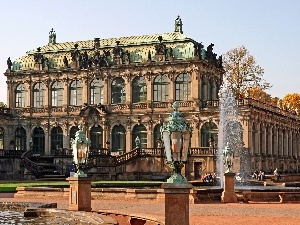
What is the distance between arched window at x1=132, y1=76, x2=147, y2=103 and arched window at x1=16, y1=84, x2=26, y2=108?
13666 millimetres

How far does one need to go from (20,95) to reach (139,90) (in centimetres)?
1486

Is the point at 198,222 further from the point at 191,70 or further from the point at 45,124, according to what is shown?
the point at 45,124

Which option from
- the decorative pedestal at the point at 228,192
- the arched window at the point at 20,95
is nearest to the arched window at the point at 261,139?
the arched window at the point at 20,95

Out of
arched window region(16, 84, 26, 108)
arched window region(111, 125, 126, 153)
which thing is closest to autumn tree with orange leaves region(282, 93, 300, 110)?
arched window region(111, 125, 126, 153)

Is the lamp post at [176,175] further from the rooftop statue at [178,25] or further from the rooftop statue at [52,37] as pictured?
the rooftop statue at [52,37]

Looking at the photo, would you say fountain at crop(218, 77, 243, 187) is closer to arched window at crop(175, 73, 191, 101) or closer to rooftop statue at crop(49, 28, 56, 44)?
arched window at crop(175, 73, 191, 101)

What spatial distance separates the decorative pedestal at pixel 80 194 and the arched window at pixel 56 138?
1860 inches

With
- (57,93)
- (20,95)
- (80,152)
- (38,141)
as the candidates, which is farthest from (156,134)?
(80,152)

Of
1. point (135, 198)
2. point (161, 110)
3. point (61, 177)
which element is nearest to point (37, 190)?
point (135, 198)

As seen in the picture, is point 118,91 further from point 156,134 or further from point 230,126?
point 230,126

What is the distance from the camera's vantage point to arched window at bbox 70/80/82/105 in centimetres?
6975

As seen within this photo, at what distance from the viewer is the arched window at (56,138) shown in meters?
70.2

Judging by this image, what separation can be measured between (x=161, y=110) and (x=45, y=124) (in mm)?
13836

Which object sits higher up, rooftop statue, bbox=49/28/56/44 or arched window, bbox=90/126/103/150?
rooftop statue, bbox=49/28/56/44
